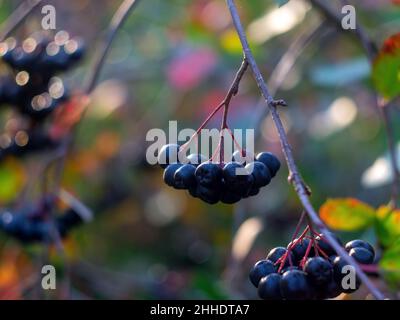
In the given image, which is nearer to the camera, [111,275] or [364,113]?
[111,275]

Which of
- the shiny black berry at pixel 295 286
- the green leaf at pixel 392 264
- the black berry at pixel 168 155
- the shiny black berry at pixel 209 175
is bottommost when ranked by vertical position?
the shiny black berry at pixel 295 286

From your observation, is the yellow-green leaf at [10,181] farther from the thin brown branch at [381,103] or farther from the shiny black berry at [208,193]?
the shiny black berry at [208,193]

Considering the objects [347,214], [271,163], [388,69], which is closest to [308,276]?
[271,163]

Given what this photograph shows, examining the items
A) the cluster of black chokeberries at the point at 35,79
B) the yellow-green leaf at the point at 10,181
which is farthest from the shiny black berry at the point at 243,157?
the yellow-green leaf at the point at 10,181

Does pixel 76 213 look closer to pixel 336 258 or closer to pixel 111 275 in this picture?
pixel 111 275

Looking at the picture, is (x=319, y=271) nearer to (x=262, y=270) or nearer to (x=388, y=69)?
(x=262, y=270)

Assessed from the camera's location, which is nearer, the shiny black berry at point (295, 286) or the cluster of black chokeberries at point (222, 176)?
the shiny black berry at point (295, 286)
